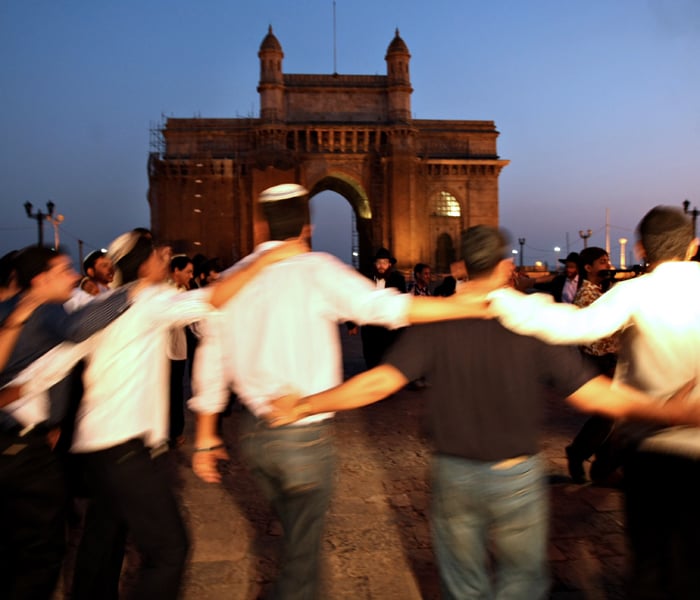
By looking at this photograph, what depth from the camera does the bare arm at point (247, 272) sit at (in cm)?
223

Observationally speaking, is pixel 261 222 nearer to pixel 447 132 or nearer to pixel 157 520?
pixel 157 520

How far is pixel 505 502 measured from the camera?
211 cm

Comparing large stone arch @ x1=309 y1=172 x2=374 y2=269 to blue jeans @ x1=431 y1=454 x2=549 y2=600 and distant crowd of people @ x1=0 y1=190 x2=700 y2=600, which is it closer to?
distant crowd of people @ x1=0 y1=190 x2=700 y2=600

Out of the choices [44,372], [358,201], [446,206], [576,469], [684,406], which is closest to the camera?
[684,406]

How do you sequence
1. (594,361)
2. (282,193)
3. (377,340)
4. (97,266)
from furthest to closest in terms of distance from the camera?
(377,340)
(594,361)
(97,266)
(282,193)

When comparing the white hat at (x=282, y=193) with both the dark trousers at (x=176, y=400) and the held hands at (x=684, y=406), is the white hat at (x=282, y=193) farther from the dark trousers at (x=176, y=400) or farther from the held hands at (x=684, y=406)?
the dark trousers at (x=176, y=400)

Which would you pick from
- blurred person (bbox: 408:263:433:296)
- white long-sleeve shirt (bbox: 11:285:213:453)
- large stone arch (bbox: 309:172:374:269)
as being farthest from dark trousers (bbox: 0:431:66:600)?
large stone arch (bbox: 309:172:374:269)

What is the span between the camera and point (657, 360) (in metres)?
2.14

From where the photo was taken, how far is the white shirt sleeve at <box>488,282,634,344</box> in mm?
2086

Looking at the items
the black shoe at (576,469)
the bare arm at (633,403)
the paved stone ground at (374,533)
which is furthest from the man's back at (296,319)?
the black shoe at (576,469)

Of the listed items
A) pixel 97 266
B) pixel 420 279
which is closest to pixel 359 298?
pixel 97 266

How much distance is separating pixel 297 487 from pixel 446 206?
1675 inches

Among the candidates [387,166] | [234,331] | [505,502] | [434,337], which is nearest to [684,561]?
[505,502]

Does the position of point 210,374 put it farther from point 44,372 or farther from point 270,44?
point 270,44
